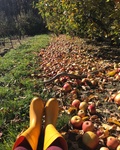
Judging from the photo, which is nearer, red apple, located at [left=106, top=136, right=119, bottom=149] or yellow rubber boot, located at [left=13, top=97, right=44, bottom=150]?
yellow rubber boot, located at [left=13, top=97, right=44, bottom=150]

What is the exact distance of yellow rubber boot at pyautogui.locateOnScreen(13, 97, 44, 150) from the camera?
2.53 meters

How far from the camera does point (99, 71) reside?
228 inches

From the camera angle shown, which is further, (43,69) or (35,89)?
(43,69)

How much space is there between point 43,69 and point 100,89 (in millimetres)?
2789

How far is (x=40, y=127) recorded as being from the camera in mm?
3006

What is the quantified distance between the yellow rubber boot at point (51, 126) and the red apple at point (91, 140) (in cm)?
39

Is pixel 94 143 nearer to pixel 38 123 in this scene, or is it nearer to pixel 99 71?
pixel 38 123

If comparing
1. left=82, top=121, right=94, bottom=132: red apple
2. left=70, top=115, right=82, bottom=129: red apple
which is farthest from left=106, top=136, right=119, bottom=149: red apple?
left=70, top=115, right=82, bottom=129: red apple

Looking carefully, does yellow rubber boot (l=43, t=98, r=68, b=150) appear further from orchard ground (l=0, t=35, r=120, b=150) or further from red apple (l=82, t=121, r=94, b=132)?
red apple (l=82, t=121, r=94, b=132)

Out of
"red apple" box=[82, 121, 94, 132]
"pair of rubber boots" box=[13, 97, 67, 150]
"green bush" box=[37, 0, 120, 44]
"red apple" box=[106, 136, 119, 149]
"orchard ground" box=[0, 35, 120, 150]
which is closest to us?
"pair of rubber boots" box=[13, 97, 67, 150]

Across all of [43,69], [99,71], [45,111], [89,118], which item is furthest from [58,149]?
[43,69]

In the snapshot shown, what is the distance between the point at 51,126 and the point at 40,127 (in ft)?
0.78

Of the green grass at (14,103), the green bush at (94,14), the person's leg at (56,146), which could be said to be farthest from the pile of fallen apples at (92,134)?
the green bush at (94,14)

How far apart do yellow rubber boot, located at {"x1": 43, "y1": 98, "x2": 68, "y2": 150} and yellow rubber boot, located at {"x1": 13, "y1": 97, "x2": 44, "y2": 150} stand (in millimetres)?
90
